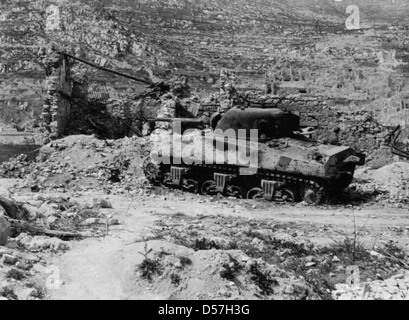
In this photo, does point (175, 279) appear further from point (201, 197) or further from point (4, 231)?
point (201, 197)

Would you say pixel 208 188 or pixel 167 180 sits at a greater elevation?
pixel 167 180

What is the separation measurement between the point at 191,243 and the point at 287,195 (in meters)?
4.85

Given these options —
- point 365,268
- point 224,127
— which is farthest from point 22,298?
point 224,127

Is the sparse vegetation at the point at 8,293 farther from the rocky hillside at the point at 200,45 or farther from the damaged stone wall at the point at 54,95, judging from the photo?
the rocky hillside at the point at 200,45

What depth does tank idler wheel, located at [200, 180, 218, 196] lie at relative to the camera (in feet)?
41.6

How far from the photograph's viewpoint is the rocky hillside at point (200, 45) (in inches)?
1278

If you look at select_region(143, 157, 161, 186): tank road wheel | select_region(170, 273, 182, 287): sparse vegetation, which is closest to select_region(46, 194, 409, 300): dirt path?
select_region(170, 273, 182, 287): sparse vegetation

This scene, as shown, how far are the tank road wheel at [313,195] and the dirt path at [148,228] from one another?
0.44 m

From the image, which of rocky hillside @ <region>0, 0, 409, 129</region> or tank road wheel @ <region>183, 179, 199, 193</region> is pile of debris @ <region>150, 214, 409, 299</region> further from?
rocky hillside @ <region>0, 0, 409, 129</region>

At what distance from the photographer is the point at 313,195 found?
11602 mm

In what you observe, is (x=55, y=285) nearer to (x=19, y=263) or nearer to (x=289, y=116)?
(x=19, y=263)

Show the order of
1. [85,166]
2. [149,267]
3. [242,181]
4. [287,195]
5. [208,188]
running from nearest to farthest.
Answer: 1. [149,267]
2. [287,195]
3. [242,181]
4. [208,188]
5. [85,166]

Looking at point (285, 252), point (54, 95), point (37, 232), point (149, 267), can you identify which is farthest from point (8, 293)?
point (54, 95)

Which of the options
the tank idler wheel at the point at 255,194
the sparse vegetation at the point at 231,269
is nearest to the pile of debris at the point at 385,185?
the tank idler wheel at the point at 255,194
